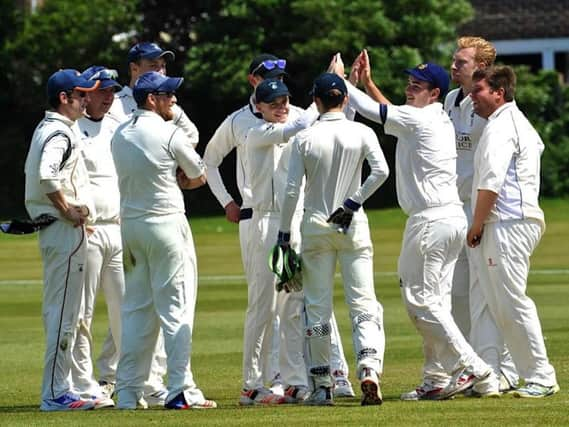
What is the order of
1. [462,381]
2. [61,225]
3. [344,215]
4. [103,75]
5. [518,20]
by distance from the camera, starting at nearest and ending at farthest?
[344,215] < [462,381] < [61,225] < [103,75] < [518,20]

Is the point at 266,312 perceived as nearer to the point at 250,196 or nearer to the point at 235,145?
the point at 250,196

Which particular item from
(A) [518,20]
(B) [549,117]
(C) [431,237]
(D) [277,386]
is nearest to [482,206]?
(C) [431,237]

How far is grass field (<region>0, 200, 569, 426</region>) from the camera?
9359mm

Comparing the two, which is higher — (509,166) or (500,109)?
(500,109)

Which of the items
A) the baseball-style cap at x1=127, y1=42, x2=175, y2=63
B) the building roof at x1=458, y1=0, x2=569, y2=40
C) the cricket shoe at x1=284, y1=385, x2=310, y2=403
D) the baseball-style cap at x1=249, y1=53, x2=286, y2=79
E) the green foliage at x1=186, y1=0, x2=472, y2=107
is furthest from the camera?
the building roof at x1=458, y1=0, x2=569, y2=40

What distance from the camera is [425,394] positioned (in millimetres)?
10477

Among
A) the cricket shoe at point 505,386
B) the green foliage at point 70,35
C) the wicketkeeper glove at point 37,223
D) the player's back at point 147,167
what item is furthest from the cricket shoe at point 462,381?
the green foliage at point 70,35

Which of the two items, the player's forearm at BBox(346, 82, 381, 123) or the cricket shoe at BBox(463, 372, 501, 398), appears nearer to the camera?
the player's forearm at BBox(346, 82, 381, 123)

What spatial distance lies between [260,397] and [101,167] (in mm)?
1983

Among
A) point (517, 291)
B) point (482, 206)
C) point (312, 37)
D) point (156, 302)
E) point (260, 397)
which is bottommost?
point (312, 37)

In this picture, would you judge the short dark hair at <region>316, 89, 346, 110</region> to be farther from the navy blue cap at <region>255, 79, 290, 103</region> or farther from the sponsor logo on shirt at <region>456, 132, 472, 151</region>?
the sponsor logo on shirt at <region>456, 132, 472, 151</region>

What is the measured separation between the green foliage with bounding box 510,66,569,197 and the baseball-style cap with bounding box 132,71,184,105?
3151 centimetres

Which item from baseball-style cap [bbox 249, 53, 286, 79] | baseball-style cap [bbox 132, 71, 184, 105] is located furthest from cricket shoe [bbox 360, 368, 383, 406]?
baseball-style cap [bbox 249, 53, 286, 79]

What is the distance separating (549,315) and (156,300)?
7419 millimetres
